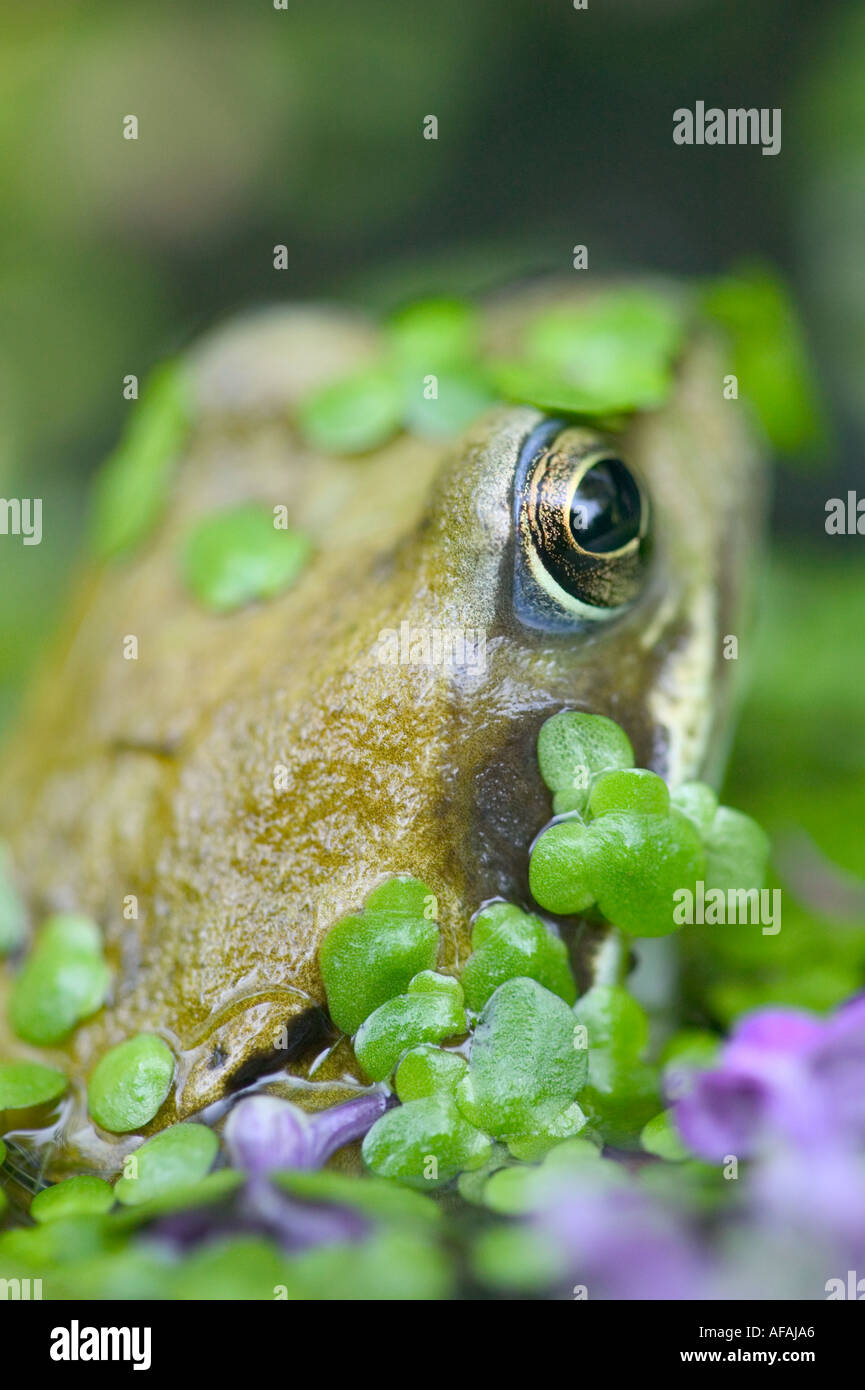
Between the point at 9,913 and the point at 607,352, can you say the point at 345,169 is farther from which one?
the point at 9,913

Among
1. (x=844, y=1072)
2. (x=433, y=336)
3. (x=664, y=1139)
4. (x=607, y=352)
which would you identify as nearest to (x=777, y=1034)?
(x=844, y=1072)

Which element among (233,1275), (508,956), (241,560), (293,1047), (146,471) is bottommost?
(233,1275)

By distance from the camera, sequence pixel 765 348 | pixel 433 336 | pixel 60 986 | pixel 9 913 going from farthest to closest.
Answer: pixel 765 348 → pixel 433 336 → pixel 9 913 → pixel 60 986

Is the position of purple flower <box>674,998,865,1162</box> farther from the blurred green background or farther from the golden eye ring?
the blurred green background

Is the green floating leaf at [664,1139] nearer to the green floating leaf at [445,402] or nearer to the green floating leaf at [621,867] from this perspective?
the green floating leaf at [621,867]

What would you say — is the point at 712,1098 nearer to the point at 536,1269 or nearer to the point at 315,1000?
the point at 536,1269
